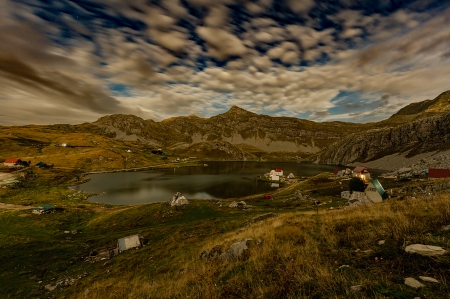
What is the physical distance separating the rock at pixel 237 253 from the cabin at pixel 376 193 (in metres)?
53.9

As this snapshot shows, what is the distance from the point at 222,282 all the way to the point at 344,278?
5.17 metres

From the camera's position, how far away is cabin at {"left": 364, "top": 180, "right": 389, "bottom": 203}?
53750mm

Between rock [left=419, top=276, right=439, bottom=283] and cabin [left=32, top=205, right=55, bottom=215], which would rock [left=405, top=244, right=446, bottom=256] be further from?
cabin [left=32, top=205, right=55, bottom=215]

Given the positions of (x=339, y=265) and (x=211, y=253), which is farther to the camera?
(x=211, y=253)

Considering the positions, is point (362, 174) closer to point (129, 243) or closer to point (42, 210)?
point (129, 243)

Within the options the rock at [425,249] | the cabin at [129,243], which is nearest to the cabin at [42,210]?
the cabin at [129,243]

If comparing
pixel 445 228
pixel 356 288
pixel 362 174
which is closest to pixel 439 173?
pixel 362 174

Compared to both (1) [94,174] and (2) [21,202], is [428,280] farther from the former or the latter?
(1) [94,174]

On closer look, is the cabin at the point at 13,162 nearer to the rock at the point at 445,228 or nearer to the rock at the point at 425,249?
the rock at the point at 425,249

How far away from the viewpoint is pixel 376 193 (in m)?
55.0

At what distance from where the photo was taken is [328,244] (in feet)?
36.6

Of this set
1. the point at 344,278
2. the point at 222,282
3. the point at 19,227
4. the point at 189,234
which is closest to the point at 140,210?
the point at 19,227

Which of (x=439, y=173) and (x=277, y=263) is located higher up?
(x=277, y=263)

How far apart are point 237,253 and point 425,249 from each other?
972 cm
